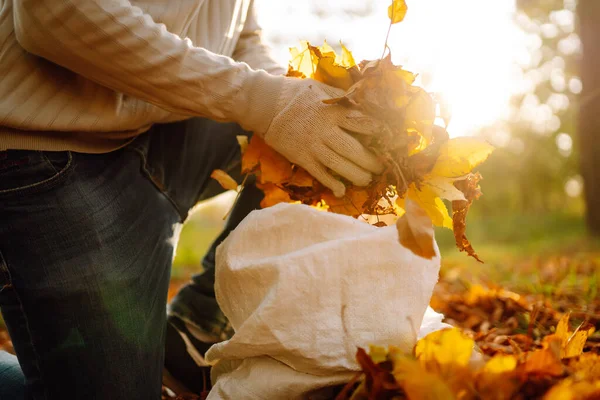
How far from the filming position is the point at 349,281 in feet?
3.23

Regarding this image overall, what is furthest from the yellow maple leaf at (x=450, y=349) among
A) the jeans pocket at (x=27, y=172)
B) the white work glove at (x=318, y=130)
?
the jeans pocket at (x=27, y=172)

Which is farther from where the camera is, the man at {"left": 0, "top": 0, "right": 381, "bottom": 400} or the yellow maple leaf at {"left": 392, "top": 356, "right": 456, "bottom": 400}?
the man at {"left": 0, "top": 0, "right": 381, "bottom": 400}

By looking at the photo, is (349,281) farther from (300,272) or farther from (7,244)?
(7,244)

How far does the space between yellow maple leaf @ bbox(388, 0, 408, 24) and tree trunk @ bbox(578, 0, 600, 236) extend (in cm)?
514

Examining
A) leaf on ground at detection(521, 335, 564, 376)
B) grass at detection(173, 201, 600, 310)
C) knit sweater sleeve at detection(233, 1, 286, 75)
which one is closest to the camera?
leaf on ground at detection(521, 335, 564, 376)

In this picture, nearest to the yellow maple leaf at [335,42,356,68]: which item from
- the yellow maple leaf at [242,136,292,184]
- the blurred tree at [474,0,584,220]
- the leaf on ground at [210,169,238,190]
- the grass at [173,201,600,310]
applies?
the yellow maple leaf at [242,136,292,184]

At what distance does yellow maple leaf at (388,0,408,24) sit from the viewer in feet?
3.49

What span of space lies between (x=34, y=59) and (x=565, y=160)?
12565mm

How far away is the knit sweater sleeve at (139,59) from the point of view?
1087 mm

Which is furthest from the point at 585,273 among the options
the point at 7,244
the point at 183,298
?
the point at 7,244

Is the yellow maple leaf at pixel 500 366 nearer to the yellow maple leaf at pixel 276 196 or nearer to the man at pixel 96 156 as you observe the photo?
the man at pixel 96 156

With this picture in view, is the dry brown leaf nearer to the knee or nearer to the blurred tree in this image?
the knee

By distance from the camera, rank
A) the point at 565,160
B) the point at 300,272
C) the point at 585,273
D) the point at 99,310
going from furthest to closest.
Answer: the point at 565,160, the point at 585,273, the point at 99,310, the point at 300,272

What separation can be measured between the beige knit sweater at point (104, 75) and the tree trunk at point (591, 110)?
5263mm
